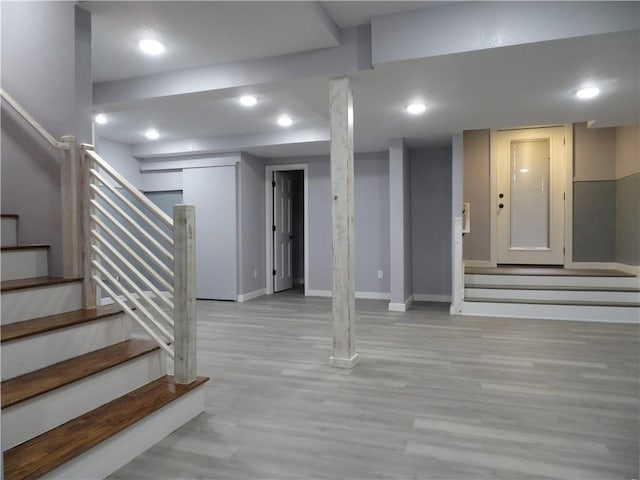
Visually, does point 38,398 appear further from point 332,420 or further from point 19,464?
point 332,420

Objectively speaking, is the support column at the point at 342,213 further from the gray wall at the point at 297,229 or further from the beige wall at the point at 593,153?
the gray wall at the point at 297,229

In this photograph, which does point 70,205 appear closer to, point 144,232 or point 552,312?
point 144,232

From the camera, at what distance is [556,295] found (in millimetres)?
5289

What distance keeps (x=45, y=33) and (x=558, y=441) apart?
378cm

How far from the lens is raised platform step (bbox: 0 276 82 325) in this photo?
7.02 ft

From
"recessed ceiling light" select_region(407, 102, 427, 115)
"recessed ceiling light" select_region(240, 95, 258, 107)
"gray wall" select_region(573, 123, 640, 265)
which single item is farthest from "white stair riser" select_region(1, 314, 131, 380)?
"gray wall" select_region(573, 123, 640, 265)

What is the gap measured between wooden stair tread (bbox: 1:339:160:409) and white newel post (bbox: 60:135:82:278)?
57cm

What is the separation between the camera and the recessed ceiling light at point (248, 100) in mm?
4301

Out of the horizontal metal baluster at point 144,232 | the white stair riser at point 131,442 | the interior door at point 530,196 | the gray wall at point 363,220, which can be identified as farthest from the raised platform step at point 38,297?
the interior door at point 530,196

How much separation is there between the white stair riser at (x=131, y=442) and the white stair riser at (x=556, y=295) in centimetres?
418

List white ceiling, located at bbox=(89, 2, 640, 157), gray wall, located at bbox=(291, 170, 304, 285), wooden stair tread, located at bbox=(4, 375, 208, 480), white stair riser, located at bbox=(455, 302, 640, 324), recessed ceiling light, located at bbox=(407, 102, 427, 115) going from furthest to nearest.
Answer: gray wall, located at bbox=(291, 170, 304, 285)
white stair riser, located at bbox=(455, 302, 640, 324)
recessed ceiling light, located at bbox=(407, 102, 427, 115)
white ceiling, located at bbox=(89, 2, 640, 157)
wooden stair tread, located at bbox=(4, 375, 208, 480)

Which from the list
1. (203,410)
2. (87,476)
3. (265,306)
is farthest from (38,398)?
(265,306)

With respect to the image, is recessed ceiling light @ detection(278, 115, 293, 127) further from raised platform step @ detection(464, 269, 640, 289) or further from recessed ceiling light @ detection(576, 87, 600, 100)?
raised platform step @ detection(464, 269, 640, 289)

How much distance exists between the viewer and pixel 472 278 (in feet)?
19.1
